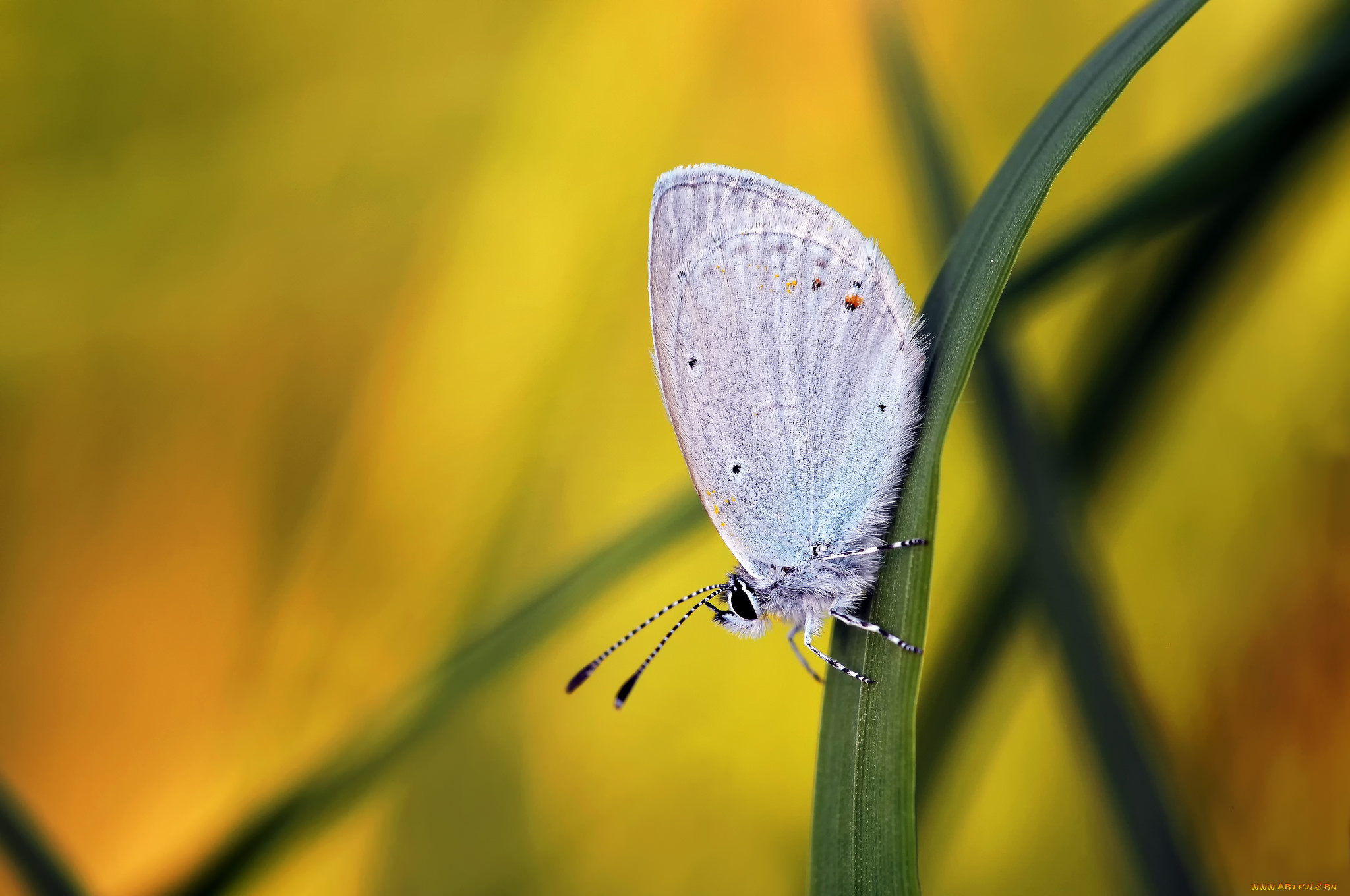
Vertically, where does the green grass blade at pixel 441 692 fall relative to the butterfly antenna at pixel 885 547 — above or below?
below

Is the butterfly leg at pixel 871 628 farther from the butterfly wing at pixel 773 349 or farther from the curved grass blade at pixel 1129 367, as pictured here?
the curved grass blade at pixel 1129 367

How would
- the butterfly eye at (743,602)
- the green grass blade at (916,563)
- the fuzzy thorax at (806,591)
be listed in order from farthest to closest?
the butterfly eye at (743,602) → the fuzzy thorax at (806,591) → the green grass blade at (916,563)

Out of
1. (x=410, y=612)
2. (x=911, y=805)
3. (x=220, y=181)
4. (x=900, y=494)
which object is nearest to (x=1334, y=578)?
(x=900, y=494)

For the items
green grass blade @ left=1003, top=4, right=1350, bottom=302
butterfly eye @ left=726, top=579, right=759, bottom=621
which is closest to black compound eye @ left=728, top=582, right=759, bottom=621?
butterfly eye @ left=726, top=579, right=759, bottom=621

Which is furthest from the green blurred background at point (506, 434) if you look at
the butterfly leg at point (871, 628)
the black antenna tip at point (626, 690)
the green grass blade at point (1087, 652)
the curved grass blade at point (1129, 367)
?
the butterfly leg at point (871, 628)

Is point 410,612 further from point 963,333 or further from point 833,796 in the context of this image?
point 963,333

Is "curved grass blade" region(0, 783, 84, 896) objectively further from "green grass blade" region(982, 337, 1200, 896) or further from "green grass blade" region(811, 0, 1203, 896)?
"green grass blade" region(982, 337, 1200, 896)
